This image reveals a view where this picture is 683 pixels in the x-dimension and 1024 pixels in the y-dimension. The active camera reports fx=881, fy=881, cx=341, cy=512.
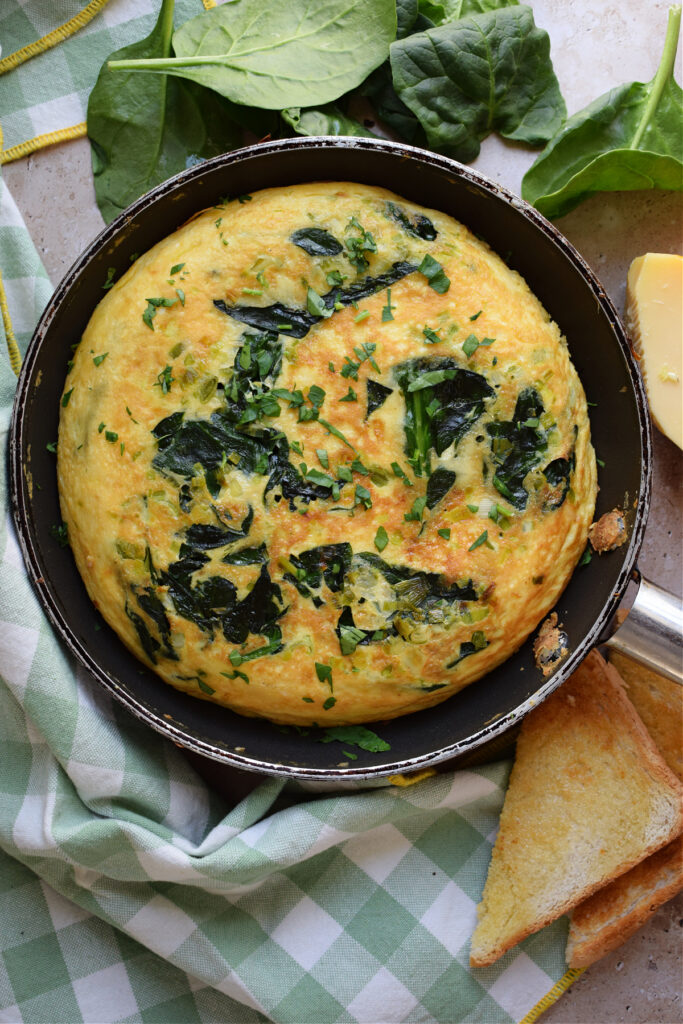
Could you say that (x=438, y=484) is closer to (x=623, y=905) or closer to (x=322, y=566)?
(x=322, y=566)

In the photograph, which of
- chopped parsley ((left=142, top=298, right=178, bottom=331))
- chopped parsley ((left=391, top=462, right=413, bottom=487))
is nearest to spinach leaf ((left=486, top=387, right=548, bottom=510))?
chopped parsley ((left=391, top=462, right=413, bottom=487))

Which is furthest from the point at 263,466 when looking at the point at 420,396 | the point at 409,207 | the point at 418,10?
the point at 418,10

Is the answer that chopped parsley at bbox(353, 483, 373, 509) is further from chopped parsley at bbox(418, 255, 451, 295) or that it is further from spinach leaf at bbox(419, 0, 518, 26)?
spinach leaf at bbox(419, 0, 518, 26)

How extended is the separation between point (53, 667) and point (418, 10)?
91.5 inches

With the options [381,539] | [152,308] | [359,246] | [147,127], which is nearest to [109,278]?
[152,308]

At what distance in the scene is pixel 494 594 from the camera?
95.3 inches

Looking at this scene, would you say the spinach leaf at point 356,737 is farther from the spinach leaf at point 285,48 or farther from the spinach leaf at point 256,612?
the spinach leaf at point 285,48

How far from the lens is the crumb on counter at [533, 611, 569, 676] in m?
2.58

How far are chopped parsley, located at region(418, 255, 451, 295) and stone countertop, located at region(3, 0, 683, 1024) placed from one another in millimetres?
766

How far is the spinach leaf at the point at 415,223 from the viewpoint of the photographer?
244 cm

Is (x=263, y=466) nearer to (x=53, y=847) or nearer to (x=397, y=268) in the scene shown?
(x=397, y=268)

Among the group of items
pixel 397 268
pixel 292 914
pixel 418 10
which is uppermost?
pixel 418 10

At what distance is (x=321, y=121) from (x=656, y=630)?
6.01 ft

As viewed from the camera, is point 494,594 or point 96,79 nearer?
point 494,594
